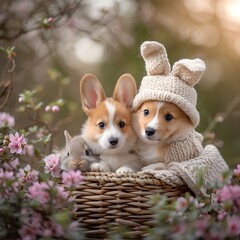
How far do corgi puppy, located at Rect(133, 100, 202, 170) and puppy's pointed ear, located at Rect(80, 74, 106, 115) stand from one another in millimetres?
227

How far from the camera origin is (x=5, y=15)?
12.2 ft

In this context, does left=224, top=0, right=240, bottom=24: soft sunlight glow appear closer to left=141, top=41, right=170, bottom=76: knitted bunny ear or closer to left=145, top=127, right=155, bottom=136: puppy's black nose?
left=141, top=41, right=170, bottom=76: knitted bunny ear

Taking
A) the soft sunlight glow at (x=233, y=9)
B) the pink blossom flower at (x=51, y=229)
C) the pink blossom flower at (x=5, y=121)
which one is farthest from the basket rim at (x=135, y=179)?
the soft sunlight glow at (x=233, y=9)

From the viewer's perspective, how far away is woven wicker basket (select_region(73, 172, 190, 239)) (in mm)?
2135

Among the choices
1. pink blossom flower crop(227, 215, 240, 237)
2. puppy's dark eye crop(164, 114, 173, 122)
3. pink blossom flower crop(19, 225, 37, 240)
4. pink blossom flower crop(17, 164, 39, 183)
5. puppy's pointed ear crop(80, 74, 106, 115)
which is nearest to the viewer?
pink blossom flower crop(227, 215, 240, 237)

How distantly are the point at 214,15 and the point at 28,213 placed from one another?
4.42m

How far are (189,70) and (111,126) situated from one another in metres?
0.50

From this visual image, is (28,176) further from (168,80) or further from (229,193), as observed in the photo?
(229,193)

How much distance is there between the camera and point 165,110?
2354 millimetres

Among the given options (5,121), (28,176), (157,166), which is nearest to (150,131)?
(157,166)

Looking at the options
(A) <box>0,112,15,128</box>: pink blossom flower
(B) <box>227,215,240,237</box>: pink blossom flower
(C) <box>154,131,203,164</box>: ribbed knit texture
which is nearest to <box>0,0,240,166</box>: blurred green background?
(A) <box>0,112,15,128</box>: pink blossom flower

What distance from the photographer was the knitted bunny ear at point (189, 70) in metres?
2.35

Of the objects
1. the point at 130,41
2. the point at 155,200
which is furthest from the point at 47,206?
the point at 130,41

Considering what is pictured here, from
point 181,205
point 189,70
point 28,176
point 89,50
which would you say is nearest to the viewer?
point 181,205
